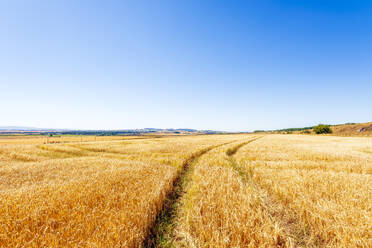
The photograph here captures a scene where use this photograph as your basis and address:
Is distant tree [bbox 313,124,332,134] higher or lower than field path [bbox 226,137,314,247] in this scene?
higher

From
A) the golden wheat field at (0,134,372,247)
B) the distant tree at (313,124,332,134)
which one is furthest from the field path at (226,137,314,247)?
the distant tree at (313,124,332,134)

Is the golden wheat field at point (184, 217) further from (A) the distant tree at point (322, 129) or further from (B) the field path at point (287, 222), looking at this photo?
(A) the distant tree at point (322, 129)

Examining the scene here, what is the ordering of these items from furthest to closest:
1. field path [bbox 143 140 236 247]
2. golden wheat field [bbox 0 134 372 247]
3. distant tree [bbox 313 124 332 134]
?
distant tree [bbox 313 124 332 134]
field path [bbox 143 140 236 247]
golden wheat field [bbox 0 134 372 247]

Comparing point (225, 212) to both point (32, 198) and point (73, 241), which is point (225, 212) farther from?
point (32, 198)

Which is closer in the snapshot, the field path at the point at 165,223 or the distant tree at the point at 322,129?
the field path at the point at 165,223

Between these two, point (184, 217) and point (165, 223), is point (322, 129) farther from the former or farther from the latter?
point (165, 223)

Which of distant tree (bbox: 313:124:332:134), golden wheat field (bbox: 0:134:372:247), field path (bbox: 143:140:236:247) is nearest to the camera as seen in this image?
golden wheat field (bbox: 0:134:372:247)

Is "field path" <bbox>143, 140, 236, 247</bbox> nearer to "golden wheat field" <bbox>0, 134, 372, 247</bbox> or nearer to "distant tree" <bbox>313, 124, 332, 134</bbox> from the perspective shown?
"golden wheat field" <bbox>0, 134, 372, 247</bbox>

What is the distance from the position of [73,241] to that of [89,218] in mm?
886

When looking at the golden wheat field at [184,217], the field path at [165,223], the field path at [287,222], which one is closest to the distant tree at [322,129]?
the golden wheat field at [184,217]

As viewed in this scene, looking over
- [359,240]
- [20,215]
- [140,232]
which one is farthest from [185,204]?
[20,215]

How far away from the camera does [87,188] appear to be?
610 cm

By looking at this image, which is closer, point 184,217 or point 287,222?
point 287,222

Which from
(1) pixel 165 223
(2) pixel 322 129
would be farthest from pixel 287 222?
(2) pixel 322 129
